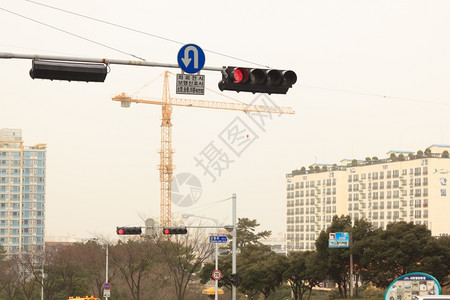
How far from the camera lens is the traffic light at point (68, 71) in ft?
43.6

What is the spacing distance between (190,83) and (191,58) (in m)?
0.47

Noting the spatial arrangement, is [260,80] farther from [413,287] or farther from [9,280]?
[9,280]

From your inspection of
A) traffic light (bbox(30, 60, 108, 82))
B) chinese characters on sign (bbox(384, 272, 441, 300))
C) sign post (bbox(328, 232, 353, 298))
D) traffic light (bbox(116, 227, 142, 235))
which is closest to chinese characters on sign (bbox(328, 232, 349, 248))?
sign post (bbox(328, 232, 353, 298))

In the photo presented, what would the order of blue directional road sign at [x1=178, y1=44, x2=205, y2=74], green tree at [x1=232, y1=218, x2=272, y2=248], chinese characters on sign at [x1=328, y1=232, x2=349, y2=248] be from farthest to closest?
green tree at [x1=232, y1=218, x2=272, y2=248] < chinese characters on sign at [x1=328, y1=232, x2=349, y2=248] < blue directional road sign at [x1=178, y1=44, x2=205, y2=74]

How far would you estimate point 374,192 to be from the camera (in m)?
141

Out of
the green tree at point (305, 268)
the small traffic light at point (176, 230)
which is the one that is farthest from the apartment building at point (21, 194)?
the small traffic light at point (176, 230)

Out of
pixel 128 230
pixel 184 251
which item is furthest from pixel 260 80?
pixel 184 251

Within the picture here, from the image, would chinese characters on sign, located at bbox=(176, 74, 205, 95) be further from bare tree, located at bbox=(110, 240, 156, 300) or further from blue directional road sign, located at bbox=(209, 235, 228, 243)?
bare tree, located at bbox=(110, 240, 156, 300)

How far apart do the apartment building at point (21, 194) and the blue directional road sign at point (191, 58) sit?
15760 centimetres

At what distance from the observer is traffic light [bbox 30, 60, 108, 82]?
13.3m

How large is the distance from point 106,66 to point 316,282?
4659 centimetres

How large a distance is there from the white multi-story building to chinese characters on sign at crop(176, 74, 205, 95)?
116736mm

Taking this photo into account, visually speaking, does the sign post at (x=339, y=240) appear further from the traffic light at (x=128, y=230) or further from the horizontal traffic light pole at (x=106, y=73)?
the horizontal traffic light pole at (x=106, y=73)

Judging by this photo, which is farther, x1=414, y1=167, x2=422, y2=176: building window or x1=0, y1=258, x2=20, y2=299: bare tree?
x1=414, y1=167, x2=422, y2=176: building window
